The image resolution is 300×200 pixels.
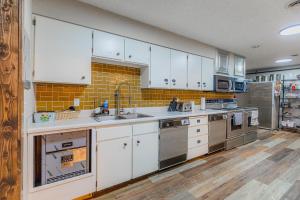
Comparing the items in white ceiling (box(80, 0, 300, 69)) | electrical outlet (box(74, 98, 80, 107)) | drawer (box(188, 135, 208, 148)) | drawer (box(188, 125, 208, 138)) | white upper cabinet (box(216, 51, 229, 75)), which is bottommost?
drawer (box(188, 135, 208, 148))

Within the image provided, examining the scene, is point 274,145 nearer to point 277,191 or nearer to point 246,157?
point 246,157

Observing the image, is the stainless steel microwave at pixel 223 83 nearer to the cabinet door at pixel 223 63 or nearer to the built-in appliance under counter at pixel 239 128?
the cabinet door at pixel 223 63

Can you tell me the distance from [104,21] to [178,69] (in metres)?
1.57

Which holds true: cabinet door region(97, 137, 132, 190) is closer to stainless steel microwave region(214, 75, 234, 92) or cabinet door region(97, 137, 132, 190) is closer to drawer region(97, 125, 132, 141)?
drawer region(97, 125, 132, 141)

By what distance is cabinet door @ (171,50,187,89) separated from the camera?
10.0 feet

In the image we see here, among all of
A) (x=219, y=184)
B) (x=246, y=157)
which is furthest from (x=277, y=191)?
(x=246, y=157)

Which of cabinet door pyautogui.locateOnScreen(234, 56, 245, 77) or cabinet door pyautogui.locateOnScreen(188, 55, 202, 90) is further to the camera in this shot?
cabinet door pyautogui.locateOnScreen(234, 56, 245, 77)

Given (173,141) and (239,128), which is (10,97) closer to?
(173,141)

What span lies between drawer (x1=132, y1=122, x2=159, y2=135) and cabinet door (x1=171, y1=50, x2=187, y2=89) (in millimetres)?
984

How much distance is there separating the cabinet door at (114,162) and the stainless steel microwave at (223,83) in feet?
8.78

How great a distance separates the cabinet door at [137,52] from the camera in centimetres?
246

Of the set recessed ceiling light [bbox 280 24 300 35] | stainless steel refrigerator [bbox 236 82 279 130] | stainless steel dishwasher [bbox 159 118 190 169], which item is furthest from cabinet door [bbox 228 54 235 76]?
stainless steel dishwasher [bbox 159 118 190 169]

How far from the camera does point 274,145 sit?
3957 mm

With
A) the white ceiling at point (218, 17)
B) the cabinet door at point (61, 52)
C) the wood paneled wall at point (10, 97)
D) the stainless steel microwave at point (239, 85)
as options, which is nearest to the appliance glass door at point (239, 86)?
the stainless steel microwave at point (239, 85)
